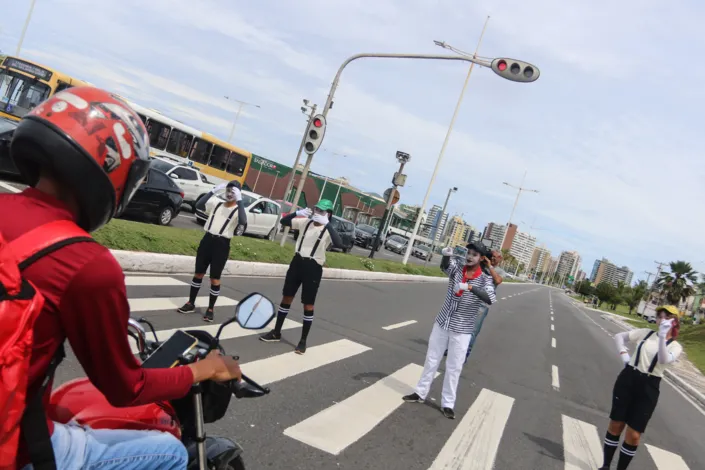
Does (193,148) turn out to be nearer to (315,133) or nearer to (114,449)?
(315,133)

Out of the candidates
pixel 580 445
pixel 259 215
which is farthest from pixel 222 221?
pixel 259 215

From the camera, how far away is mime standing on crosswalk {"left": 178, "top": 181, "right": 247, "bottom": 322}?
722cm

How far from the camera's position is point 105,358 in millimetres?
1496

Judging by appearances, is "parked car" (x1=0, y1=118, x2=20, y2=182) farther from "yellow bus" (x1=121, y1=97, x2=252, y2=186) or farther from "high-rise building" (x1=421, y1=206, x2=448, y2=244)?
"high-rise building" (x1=421, y1=206, x2=448, y2=244)

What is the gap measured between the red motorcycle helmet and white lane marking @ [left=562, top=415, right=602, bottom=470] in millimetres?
5167

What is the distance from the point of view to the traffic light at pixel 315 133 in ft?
40.1

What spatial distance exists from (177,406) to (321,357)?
16.5 ft

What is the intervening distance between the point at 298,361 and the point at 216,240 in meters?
2.03

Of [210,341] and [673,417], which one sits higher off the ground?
[210,341]

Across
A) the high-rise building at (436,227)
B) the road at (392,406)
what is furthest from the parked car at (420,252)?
the road at (392,406)

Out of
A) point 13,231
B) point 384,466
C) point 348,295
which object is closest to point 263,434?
point 384,466

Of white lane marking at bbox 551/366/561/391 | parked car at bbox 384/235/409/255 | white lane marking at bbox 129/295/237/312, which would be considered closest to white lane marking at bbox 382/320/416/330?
white lane marking at bbox 551/366/561/391

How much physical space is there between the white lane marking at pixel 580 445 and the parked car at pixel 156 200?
12187 mm

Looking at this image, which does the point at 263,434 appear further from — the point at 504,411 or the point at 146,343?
the point at 504,411
